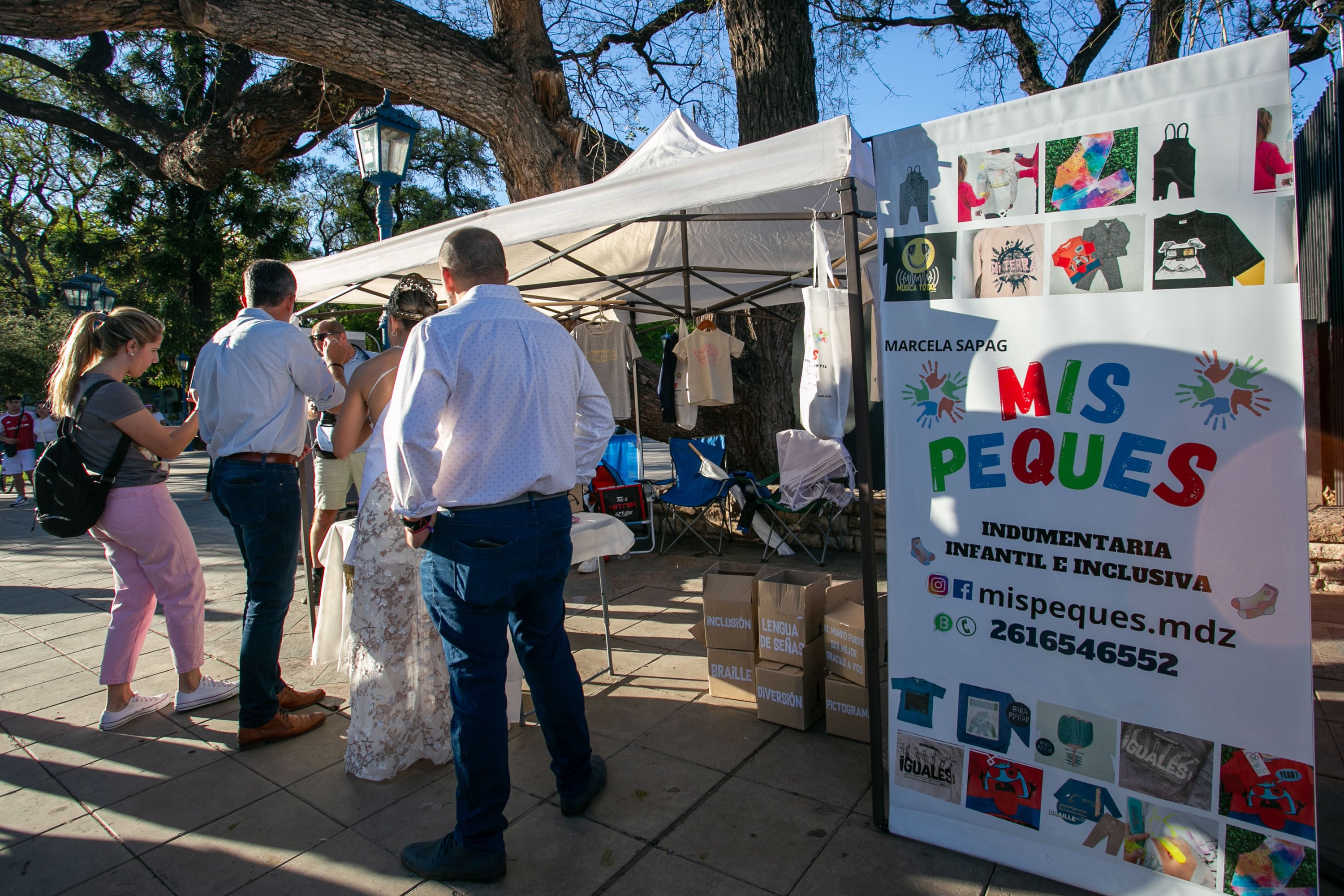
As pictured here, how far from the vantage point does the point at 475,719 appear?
2.12 m

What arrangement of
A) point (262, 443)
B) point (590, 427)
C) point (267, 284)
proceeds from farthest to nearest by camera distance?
1. point (267, 284)
2. point (262, 443)
3. point (590, 427)

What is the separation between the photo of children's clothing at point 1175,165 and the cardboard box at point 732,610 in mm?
2053

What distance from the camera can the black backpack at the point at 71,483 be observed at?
9.78 ft

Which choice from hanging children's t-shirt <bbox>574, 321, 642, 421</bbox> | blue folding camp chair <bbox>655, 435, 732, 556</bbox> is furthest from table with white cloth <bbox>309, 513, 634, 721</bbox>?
hanging children's t-shirt <bbox>574, 321, 642, 421</bbox>

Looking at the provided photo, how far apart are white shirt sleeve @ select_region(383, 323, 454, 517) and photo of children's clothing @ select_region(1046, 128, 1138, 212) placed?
180 centimetres

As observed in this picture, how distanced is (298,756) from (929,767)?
2504mm

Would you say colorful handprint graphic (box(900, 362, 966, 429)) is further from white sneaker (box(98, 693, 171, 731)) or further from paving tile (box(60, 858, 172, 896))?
white sneaker (box(98, 693, 171, 731))

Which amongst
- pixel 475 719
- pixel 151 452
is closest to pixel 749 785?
pixel 475 719

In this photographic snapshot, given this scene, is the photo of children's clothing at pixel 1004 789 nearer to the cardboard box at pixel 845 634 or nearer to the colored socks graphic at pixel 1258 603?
the cardboard box at pixel 845 634

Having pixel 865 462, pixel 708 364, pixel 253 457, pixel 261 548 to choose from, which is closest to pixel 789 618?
pixel 865 462

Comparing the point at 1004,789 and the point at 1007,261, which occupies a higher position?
the point at 1007,261

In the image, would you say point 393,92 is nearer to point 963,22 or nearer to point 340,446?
point 340,446

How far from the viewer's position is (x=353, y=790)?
276 centimetres

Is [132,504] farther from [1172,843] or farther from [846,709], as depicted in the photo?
[1172,843]
